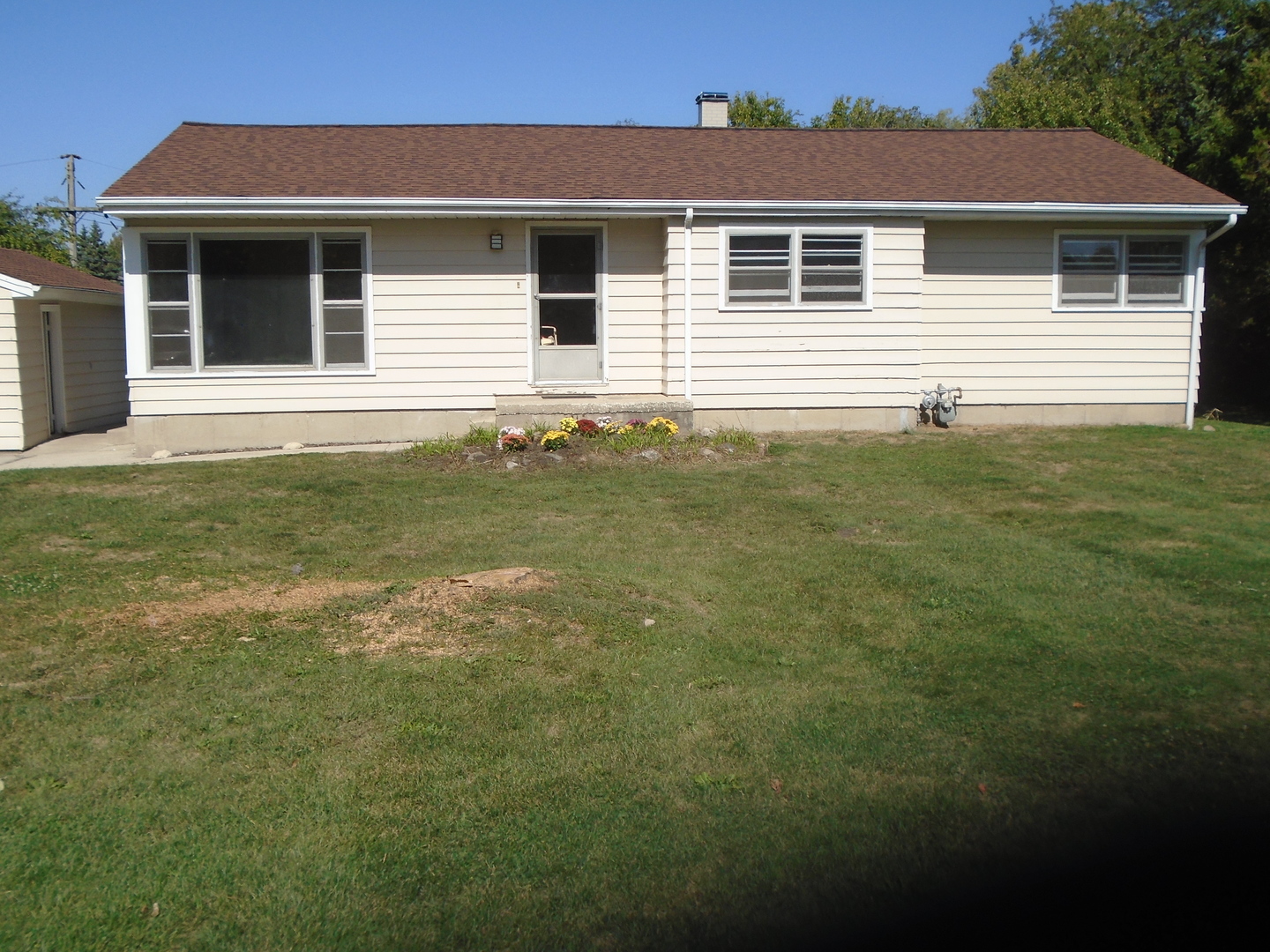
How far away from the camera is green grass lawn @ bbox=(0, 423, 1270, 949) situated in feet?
11.6

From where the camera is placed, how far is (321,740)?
4.61 m

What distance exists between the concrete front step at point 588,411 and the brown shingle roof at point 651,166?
239 cm

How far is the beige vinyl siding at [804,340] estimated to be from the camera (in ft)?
42.7

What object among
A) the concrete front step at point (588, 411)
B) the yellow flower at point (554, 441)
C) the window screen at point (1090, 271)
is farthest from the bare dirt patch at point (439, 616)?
the window screen at point (1090, 271)

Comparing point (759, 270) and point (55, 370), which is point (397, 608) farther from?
point (55, 370)

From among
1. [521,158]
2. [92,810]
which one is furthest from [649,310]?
[92,810]

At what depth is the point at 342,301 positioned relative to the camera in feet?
42.1

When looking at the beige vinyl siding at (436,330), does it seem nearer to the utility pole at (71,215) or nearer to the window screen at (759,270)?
the window screen at (759,270)

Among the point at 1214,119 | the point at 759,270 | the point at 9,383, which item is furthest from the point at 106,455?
the point at 1214,119

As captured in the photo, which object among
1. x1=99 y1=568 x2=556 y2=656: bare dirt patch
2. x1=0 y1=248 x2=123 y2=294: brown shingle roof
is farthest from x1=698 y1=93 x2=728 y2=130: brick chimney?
x1=99 y1=568 x2=556 y2=656: bare dirt patch

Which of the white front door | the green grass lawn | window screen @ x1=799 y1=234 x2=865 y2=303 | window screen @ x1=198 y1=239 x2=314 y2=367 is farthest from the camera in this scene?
the white front door

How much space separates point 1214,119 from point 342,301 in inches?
493

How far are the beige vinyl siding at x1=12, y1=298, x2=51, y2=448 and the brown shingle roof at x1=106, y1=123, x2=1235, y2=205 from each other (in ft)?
8.32

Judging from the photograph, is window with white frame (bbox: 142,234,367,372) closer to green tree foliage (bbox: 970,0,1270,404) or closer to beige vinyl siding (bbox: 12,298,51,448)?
beige vinyl siding (bbox: 12,298,51,448)
